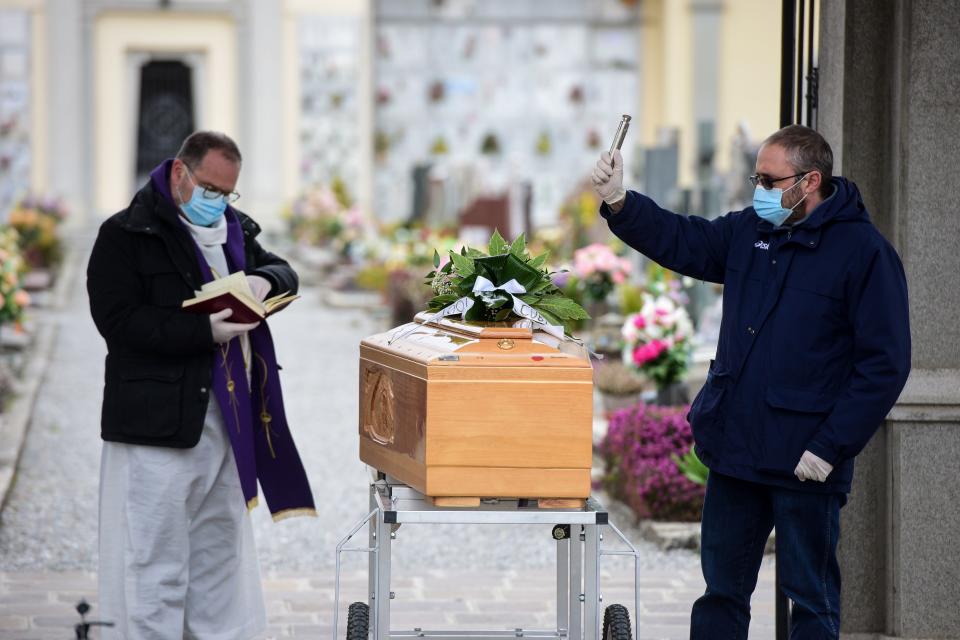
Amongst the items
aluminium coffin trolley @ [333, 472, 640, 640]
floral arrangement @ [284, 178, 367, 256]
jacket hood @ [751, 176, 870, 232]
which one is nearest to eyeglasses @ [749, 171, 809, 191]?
jacket hood @ [751, 176, 870, 232]

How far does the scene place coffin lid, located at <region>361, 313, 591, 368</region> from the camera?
12.2ft

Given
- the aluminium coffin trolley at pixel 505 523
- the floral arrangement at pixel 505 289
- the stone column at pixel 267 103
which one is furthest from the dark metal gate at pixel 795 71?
the stone column at pixel 267 103

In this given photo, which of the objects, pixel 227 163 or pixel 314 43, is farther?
pixel 314 43

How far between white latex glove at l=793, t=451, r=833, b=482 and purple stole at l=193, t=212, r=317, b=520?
5.83ft

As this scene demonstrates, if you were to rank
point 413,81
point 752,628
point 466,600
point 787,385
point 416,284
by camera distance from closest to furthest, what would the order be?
1. point 787,385
2. point 752,628
3. point 466,600
4. point 416,284
5. point 413,81

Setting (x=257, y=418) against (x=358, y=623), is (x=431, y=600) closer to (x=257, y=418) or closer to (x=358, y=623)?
(x=257, y=418)

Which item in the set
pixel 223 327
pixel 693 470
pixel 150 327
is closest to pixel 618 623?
pixel 223 327

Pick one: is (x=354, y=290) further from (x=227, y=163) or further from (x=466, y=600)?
(x=227, y=163)

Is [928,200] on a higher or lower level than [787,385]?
higher

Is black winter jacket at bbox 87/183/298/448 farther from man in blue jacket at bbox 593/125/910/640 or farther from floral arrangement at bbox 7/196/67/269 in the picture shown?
floral arrangement at bbox 7/196/67/269

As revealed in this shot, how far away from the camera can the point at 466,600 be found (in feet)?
20.7

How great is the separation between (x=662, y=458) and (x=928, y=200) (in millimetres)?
3423

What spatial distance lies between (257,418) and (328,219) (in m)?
18.6

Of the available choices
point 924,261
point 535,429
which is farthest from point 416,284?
point 535,429
